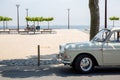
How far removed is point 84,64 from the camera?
11734 mm

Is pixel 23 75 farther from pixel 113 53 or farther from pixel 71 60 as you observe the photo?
pixel 113 53

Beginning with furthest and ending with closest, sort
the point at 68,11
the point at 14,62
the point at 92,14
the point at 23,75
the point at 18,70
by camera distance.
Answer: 1. the point at 68,11
2. the point at 92,14
3. the point at 14,62
4. the point at 18,70
5. the point at 23,75

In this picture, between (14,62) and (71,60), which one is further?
(14,62)

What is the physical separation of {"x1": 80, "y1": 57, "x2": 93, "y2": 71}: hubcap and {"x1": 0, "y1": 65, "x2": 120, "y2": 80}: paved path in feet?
0.89

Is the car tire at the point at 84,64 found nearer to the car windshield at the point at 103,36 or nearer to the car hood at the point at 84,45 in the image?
the car hood at the point at 84,45

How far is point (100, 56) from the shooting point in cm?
1169

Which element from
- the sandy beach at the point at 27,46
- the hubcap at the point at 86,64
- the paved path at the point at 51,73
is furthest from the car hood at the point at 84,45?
the sandy beach at the point at 27,46

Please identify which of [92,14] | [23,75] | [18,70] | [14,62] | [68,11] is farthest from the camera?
[68,11]

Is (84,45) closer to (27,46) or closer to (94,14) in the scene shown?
(94,14)

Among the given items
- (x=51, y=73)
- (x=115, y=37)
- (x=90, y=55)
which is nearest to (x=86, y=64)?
(x=90, y=55)

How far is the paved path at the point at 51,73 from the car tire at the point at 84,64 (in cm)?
21

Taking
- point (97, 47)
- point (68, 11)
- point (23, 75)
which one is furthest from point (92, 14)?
point (68, 11)

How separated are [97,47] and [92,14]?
5498 mm

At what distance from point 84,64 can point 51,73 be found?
3.94 feet
